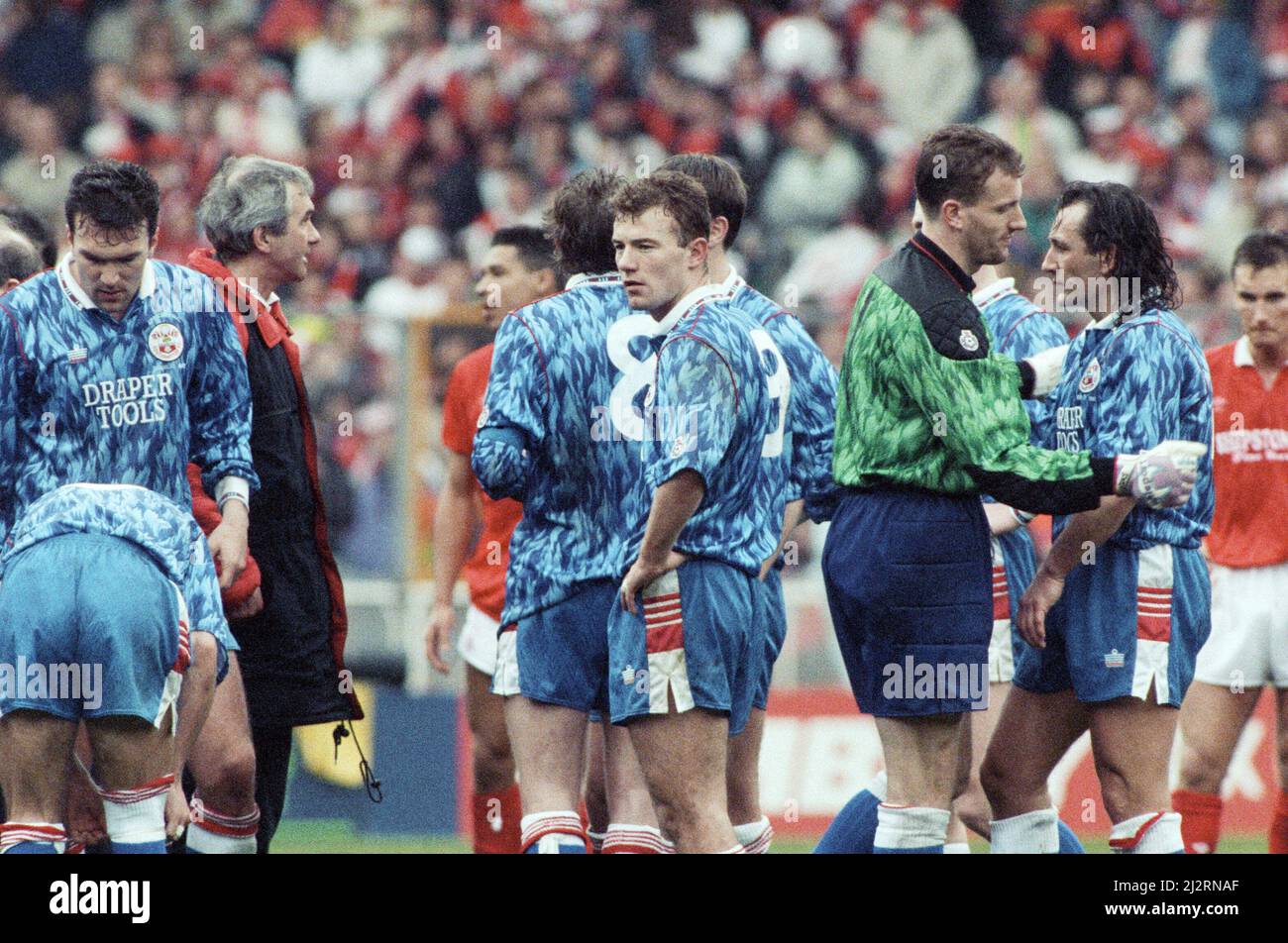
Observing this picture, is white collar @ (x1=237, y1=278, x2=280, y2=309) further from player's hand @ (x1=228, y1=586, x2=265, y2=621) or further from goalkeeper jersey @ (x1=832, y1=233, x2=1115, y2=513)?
goalkeeper jersey @ (x1=832, y1=233, x2=1115, y2=513)

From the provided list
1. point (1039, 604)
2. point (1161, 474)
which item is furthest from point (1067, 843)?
point (1161, 474)

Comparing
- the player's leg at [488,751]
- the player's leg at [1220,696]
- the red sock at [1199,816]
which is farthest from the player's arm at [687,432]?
the red sock at [1199,816]

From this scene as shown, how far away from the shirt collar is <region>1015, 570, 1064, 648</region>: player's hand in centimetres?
94

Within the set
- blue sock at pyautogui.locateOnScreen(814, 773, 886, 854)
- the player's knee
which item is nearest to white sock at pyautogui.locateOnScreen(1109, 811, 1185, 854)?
blue sock at pyautogui.locateOnScreen(814, 773, 886, 854)

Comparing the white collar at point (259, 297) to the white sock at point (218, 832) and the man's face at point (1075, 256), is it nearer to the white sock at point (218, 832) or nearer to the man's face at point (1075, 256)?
the white sock at point (218, 832)

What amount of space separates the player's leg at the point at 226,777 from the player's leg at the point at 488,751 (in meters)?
1.20

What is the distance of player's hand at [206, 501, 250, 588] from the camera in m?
5.66

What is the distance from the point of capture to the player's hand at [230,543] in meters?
5.66

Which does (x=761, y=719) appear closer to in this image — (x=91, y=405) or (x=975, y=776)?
(x=975, y=776)

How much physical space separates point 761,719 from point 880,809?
995 millimetres

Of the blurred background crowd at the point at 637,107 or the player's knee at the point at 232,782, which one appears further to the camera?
the blurred background crowd at the point at 637,107

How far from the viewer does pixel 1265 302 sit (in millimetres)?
7480

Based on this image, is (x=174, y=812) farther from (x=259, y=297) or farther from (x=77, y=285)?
(x=259, y=297)
